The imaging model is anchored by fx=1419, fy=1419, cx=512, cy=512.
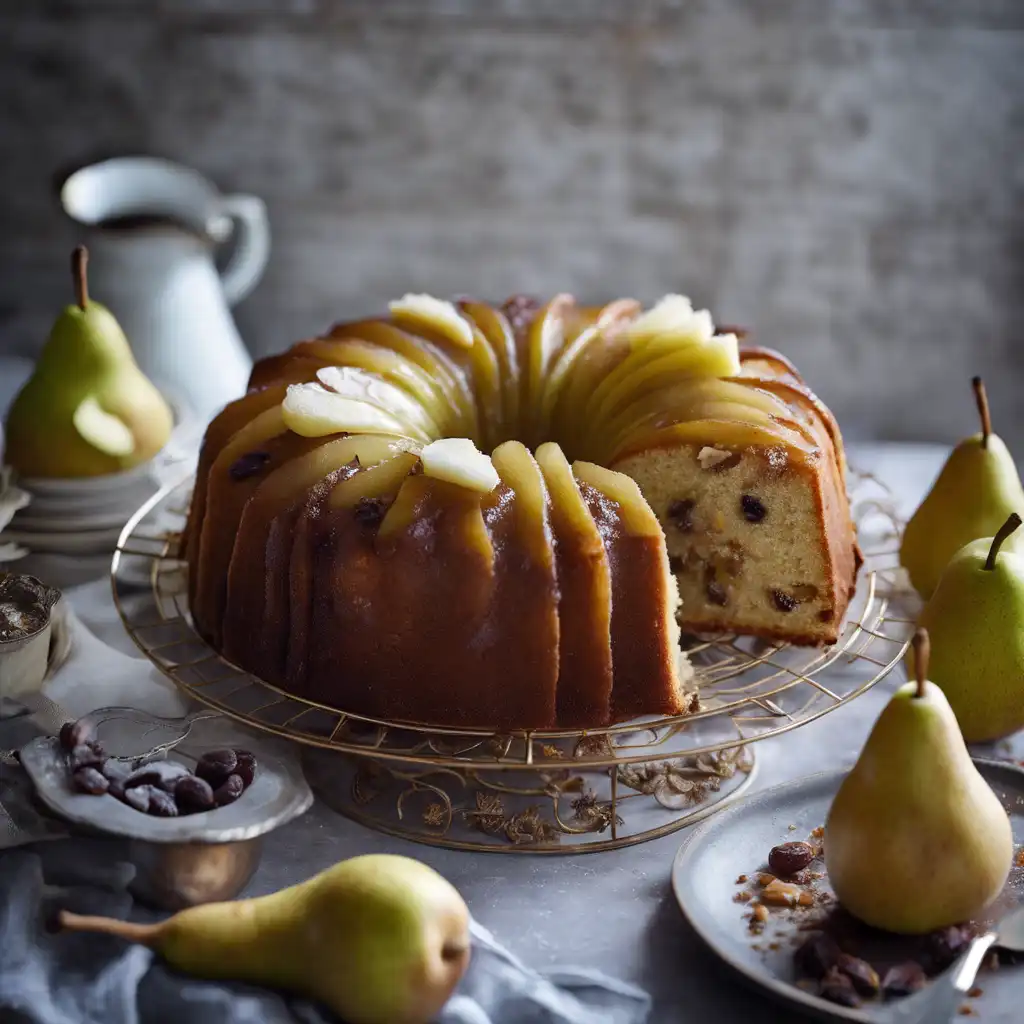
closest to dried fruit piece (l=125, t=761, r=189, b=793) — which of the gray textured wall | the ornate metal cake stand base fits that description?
the ornate metal cake stand base

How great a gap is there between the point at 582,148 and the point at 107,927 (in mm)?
2382

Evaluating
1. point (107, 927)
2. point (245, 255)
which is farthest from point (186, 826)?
point (245, 255)

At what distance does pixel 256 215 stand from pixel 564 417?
41.9 inches

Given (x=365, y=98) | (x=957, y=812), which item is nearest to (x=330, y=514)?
(x=957, y=812)

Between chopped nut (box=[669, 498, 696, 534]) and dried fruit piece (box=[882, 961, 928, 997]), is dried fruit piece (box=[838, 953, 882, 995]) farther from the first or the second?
chopped nut (box=[669, 498, 696, 534])

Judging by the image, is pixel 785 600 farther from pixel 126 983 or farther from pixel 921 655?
pixel 126 983

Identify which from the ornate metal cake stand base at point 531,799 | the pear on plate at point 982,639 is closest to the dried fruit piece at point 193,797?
the ornate metal cake stand base at point 531,799

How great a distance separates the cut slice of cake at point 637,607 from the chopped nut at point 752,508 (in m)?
0.23

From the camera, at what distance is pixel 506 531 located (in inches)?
70.9

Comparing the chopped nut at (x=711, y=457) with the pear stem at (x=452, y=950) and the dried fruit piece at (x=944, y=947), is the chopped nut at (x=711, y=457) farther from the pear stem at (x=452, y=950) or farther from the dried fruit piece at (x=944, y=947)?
the pear stem at (x=452, y=950)

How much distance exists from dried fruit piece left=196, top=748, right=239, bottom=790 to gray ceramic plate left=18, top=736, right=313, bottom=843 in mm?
31

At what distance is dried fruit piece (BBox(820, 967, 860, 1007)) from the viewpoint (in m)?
1.43

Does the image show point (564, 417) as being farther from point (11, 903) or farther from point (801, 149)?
point (801, 149)

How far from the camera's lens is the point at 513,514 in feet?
5.96
